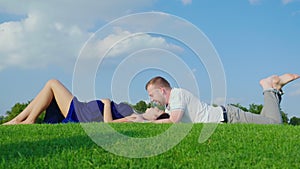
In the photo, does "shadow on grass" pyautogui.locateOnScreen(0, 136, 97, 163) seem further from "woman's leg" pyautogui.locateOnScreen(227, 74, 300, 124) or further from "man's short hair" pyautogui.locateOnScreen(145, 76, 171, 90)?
"woman's leg" pyautogui.locateOnScreen(227, 74, 300, 124)

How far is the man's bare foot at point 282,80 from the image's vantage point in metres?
7.55

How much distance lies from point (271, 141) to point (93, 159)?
2015 mm

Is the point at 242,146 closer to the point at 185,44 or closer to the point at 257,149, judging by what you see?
the point at 257,149

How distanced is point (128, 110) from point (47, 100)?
135 cm

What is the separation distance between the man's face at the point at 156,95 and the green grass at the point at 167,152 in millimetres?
1032

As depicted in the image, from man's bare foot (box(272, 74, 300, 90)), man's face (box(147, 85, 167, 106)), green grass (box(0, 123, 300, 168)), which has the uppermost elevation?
man's bare foot (box(272, 74, 300, 90))

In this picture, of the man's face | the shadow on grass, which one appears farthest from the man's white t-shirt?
the shadow on grass

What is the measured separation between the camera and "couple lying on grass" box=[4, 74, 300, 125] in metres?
6.71

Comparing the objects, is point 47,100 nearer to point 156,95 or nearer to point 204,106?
point 156,95

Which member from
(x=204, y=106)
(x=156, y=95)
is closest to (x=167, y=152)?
(x=156, y=95)

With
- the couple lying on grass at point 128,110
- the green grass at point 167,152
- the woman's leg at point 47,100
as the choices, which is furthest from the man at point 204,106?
the woman's leg at point 47,100

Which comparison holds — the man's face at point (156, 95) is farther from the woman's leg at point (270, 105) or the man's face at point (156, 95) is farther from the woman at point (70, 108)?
the woman's leg at point (270, 105)

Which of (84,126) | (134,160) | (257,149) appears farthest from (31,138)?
(257,149)

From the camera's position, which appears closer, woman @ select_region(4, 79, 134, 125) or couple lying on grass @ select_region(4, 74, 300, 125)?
couple lying on grass @ select_region(4, 74, 300, 125)
